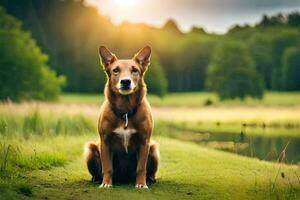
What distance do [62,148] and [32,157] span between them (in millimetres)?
2542

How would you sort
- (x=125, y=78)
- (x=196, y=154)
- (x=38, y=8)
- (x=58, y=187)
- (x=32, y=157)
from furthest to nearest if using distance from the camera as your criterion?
(x=38, y=8) < (x=196, y=154) < (x=32, y=157) < (x=58, y=187) < (x=125, y=78)

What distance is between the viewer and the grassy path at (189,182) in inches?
293

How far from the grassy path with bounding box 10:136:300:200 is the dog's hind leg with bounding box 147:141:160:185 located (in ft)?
0.49

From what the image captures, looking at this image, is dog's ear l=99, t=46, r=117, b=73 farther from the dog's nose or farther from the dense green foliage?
the dense green foliage

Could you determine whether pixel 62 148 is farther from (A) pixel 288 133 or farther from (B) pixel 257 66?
(B) pixel 257 66

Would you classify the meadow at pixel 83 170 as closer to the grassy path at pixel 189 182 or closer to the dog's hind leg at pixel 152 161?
the grassy path at pixel 189 182

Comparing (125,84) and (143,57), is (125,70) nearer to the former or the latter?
(125,84)

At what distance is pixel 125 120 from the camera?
7.40 meters

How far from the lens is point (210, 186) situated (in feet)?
27.2

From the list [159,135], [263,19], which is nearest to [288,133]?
[159,135]

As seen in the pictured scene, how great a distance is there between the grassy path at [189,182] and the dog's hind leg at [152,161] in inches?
5.8

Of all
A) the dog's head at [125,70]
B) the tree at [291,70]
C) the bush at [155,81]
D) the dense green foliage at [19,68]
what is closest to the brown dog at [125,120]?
the dog's head at [125,70]

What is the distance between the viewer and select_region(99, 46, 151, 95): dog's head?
729 cm

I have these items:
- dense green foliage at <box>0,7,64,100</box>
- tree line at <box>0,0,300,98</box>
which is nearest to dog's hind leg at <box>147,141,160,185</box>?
dense green foliage at <box>0,7,64,100</box>
